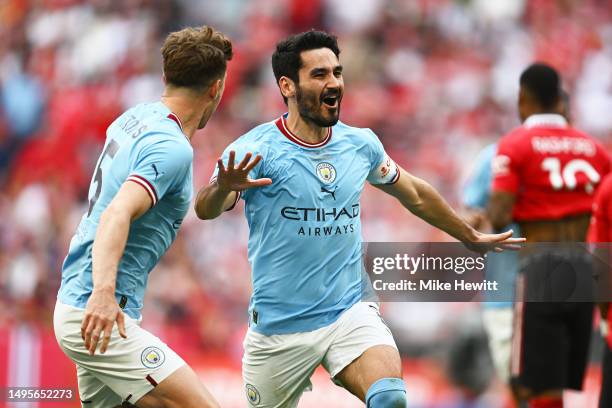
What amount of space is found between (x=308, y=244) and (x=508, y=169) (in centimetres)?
250

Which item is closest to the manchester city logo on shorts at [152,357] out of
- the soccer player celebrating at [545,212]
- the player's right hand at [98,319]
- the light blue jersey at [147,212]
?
the light blue jersey at [147,212]

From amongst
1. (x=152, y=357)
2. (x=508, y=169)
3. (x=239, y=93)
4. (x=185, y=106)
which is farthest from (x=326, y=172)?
(x=239, y=93)

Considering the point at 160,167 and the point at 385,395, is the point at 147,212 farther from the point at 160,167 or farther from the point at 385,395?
the point at 385,395

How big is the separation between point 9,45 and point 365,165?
9.15 m

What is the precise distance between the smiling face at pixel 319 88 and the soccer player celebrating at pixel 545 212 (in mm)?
2163

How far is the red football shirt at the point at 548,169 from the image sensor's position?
7.76 m

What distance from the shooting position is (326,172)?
578 centimetres

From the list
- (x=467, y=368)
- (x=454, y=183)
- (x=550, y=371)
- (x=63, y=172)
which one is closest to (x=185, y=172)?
(x=550, y=371)

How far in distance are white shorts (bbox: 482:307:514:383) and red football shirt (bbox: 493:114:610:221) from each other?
139cm

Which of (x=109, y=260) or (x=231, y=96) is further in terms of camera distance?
(x=231, y=96)

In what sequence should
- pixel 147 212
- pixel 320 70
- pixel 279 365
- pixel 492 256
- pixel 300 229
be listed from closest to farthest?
pixel 147 212 → pixel 300 229 → pixel 279 365 → pixel 320 70 → pixel 492 256

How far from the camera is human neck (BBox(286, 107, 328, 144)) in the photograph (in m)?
5.89

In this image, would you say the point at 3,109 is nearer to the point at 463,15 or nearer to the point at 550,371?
the point at 463,15

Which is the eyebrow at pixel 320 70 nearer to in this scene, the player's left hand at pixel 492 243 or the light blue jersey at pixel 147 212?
the light blue jersey at pixel 147 212
